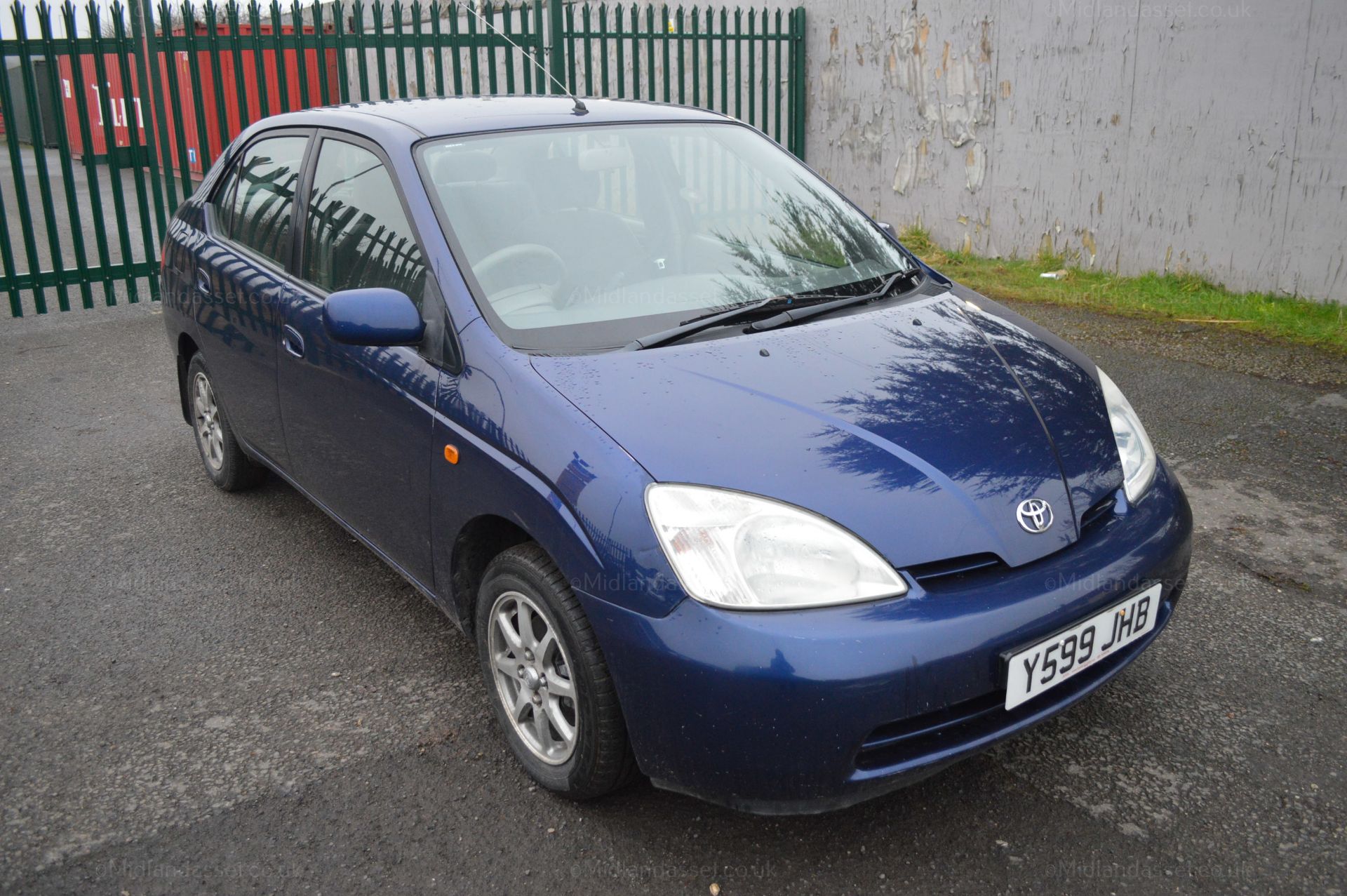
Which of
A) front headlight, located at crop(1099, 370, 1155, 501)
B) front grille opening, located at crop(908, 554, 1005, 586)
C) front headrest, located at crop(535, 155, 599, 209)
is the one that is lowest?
front grille opening, located at crop(908, 554, 1005, 586)

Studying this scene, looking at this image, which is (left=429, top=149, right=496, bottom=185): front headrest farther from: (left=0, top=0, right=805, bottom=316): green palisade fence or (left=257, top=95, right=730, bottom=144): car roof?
(left=0, top=0, right=805, bottom=316): green palisade fence

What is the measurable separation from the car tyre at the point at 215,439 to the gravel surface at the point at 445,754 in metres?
0.18

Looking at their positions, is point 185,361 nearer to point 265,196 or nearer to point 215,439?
point 215,439

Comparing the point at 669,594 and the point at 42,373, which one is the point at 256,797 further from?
the point at 42,373

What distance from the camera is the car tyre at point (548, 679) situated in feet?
7.84

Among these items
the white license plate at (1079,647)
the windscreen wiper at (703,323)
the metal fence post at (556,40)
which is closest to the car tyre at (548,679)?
the windscreen wiper at (703,323)

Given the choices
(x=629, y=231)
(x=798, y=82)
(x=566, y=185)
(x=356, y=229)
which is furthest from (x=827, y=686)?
(x=798, y=82)

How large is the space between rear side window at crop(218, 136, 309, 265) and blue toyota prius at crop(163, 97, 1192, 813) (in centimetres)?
3

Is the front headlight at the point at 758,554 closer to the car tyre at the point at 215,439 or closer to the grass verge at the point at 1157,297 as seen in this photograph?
the car tyre at the point at 215,439

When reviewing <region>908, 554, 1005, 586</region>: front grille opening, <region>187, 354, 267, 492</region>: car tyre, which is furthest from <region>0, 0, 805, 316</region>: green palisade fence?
<region>908, 554, 1005, 586</region>: front grille opening

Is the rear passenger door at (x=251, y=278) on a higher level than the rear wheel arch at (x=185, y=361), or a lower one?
higher

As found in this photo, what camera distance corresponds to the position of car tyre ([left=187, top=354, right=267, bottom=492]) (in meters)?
4.51

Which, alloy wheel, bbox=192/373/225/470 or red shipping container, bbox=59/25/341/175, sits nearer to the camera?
alloy wheel, bbox=192/373/225/470

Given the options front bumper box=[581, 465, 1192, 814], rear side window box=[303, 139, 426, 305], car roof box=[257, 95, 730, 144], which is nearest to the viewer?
front bumper box=[581, 465, 1192, 814]
